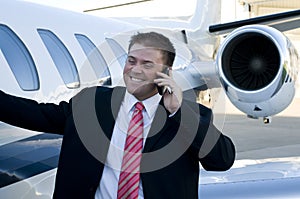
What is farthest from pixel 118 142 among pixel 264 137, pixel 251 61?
pixel 264 137

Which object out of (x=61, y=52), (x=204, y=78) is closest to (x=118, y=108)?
(x=61, y=52)

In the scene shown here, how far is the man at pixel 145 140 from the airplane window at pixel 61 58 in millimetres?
2591

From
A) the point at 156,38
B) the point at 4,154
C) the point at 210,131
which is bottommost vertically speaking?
the point at 4,154

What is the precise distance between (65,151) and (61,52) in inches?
122

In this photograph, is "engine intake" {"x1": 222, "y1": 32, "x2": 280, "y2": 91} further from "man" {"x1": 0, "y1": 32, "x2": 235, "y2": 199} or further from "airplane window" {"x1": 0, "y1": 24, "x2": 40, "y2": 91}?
"man" {"x1": 0, "y1": 32, "x2": 235, "y2": 199}

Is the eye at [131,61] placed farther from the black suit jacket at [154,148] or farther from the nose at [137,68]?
the black suit jacket at [154,148]

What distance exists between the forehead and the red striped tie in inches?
7.3

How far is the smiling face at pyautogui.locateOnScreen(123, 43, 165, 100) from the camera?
1967mm

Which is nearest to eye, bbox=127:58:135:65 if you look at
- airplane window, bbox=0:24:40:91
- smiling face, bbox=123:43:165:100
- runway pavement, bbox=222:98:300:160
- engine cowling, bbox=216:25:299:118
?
smiling face, bbox=123:43:165:100

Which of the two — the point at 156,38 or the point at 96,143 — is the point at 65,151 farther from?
the point at 156,38

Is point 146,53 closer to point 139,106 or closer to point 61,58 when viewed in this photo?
point 139,106

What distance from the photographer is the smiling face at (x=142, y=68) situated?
1.97 meters

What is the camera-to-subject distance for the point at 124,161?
2033mm

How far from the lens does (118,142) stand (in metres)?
2.06
